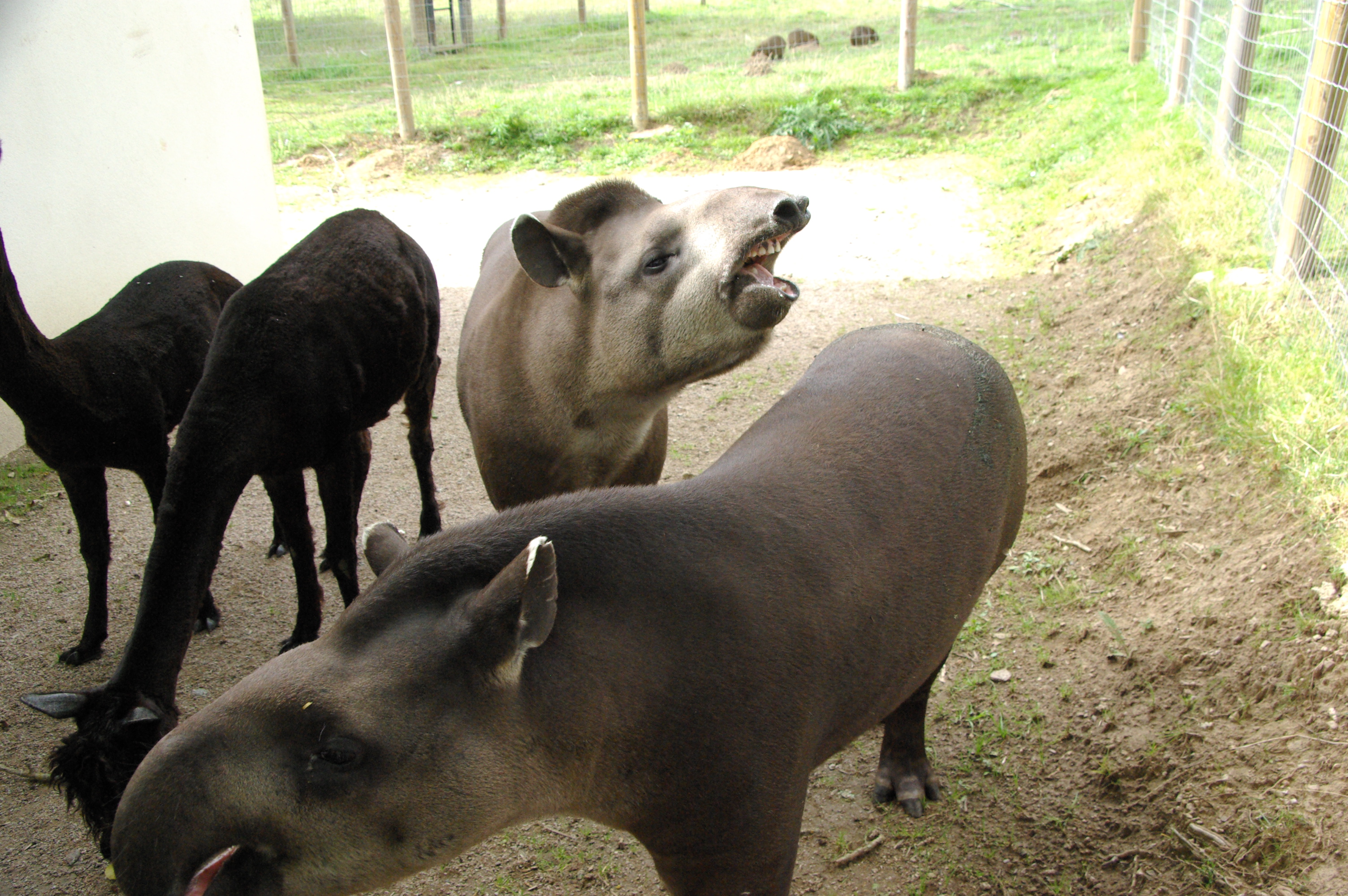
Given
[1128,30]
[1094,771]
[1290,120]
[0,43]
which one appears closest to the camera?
[1094,771]

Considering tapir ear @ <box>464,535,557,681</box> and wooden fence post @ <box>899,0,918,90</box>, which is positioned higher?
wooden fence post @ <box>899,0,918,90</box>

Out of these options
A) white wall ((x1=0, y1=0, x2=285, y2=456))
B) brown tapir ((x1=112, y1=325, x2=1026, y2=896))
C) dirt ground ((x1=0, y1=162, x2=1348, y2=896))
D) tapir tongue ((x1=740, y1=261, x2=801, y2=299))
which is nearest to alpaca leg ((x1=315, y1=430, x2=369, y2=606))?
dirt ground ((x1=0, y1=162, x2=1348, y2=896))

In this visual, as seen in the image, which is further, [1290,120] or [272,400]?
[1290,120]

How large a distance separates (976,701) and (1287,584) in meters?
1.18

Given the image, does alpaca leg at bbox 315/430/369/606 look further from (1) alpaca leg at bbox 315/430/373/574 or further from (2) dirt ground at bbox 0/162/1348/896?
(2) dirt ground at bbox 0/162/1348/896

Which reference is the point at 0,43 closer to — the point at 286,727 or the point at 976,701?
the point at 286,727

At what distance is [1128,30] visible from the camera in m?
14.8

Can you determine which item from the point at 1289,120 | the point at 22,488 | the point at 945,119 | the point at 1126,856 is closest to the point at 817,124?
the point at 945,119

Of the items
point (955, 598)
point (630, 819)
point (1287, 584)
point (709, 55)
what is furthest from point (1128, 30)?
point (630, 819)

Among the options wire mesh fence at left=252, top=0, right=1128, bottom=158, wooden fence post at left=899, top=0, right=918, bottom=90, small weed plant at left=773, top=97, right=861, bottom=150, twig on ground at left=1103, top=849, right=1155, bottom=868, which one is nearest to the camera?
twig on ground at left=1103, top=849, right=1155, bottom=868

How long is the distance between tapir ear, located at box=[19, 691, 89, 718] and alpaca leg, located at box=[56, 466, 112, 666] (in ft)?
6.37

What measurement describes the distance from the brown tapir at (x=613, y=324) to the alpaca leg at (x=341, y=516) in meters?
0.61

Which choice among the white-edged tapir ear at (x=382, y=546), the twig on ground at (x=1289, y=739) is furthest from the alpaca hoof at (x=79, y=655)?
the twig on ground at (x=1289, y=739)

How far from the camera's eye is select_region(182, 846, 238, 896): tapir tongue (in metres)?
1.83
